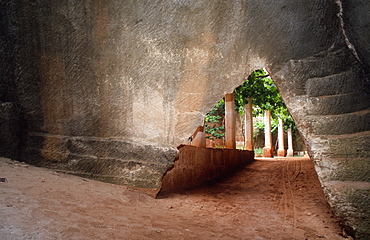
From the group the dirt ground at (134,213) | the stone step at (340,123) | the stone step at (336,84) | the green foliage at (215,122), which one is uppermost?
the green foliage at (215,122)

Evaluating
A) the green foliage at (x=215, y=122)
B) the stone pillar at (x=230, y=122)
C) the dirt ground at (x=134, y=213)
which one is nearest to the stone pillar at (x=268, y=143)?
the green foliage at (x=215, y=122)

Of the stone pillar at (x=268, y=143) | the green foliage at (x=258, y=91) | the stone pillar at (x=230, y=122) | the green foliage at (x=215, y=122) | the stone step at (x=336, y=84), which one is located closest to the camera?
the stone step at (x=336, y=84)

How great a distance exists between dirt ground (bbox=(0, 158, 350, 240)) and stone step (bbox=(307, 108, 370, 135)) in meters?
1.15

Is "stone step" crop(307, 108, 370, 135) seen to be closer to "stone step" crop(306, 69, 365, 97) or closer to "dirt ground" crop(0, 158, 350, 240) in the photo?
"stone step" crop(306, 69, 365, 97)

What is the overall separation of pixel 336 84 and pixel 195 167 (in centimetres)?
368

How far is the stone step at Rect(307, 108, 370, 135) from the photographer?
10.0 feet

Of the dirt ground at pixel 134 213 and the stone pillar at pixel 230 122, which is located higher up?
the stone pillar at pixel 230 122

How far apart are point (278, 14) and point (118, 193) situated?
3179mm

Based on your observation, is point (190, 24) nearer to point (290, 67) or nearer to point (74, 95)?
point (290, 67)

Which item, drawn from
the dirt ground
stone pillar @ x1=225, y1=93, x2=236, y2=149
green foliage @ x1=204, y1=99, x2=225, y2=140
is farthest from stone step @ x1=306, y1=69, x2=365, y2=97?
green foliage @ x1=204, y1=99, x2=225, y2=140

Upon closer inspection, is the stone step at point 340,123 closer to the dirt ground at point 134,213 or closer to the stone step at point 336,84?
the stone step at point 336,84

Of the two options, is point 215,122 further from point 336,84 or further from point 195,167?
point 336,84

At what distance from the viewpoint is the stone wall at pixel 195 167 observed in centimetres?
523

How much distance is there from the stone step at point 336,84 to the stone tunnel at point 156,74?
0.04 ft
